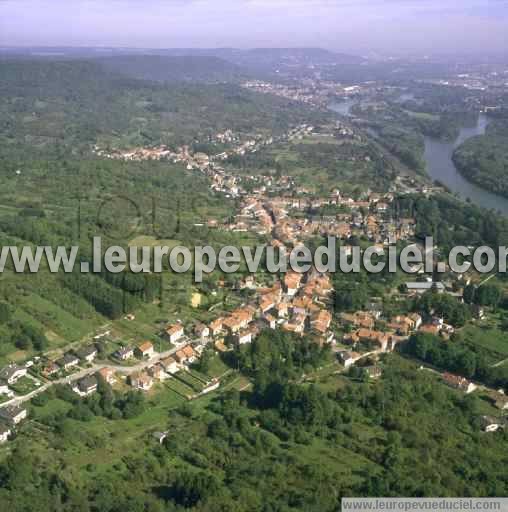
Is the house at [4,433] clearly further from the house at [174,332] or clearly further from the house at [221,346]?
the house at [221,346]

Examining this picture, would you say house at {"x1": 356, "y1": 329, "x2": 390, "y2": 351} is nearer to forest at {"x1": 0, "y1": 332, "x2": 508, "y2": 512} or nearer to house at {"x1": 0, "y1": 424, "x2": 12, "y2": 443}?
forest at {"x1": 0, "y1": 332, "x2": 508, "y2": 512}

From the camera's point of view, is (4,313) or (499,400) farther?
(4,313)

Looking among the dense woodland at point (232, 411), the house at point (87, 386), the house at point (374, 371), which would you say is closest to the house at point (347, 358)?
the dense woodland at point (232, 411)

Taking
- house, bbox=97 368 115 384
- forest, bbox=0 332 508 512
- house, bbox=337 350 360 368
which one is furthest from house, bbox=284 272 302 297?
house, bbox=97 368 115 384

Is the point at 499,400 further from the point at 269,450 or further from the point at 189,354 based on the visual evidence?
the point at 189,354

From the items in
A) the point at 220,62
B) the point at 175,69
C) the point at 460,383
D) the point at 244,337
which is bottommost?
the point at 460,383

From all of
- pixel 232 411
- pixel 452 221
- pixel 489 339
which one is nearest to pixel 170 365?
pixel 232 411

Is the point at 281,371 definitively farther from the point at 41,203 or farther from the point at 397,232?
the point at 41,203
